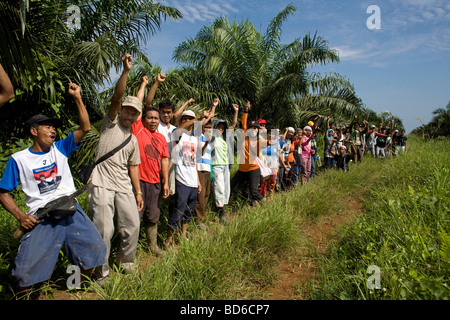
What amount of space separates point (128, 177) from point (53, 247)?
0.85m

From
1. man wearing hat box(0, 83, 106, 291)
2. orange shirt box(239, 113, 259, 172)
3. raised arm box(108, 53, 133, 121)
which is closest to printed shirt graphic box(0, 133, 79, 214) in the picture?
man wearing hat box(0, 83, 106, 291)

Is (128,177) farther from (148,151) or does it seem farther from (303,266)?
(303,266)

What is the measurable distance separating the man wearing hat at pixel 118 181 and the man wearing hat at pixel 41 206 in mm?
180

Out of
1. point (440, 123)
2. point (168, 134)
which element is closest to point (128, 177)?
point (168, 134)

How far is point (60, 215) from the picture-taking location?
2223mm

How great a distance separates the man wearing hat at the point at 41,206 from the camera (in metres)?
2.10

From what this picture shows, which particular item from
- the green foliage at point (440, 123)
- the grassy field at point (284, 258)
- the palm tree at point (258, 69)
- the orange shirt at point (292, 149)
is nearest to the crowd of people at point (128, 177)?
the grassy field at point (284, 258)

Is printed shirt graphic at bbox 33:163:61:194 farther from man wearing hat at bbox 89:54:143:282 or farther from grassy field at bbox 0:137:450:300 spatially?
grassy field at bbox 0:137:450:300

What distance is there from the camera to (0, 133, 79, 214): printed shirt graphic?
215 centimetres

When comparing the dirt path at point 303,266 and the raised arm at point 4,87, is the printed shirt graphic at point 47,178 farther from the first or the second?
the dirt path at point 303,266

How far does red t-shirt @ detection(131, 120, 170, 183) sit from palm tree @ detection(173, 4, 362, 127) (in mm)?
5144

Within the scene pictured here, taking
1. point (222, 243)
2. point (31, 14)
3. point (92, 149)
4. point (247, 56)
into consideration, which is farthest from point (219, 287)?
point (247, 56)

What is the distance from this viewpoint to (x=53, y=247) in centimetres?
221
